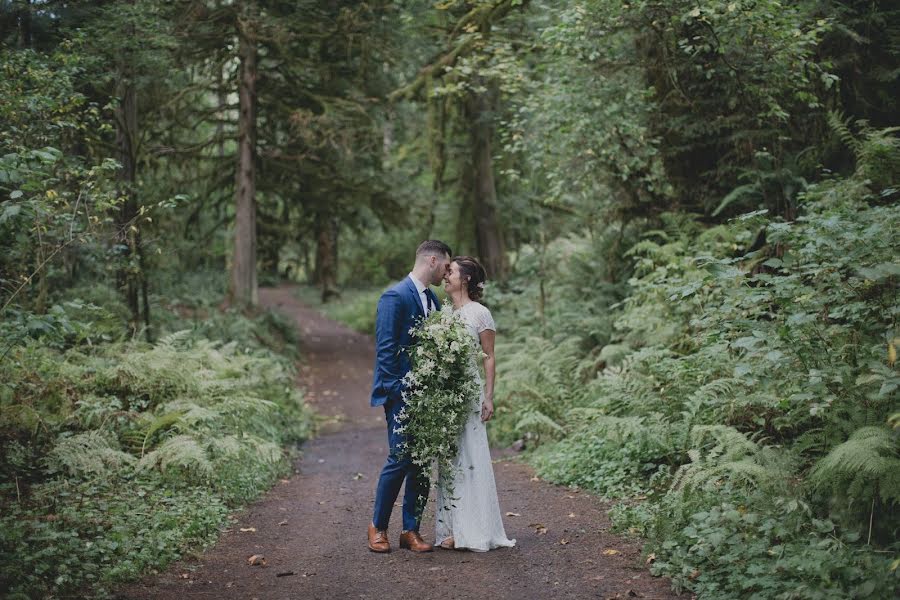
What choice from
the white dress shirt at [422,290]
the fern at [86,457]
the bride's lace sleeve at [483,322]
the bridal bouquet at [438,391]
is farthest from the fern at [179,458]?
the bride's lace sleeve at [483,322]

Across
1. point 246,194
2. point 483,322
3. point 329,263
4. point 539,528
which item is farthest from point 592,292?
point 329,263

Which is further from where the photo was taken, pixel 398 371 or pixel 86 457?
pixel 86 457

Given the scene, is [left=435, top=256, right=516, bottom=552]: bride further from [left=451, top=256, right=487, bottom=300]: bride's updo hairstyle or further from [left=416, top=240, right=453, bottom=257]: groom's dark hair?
[left=416, top=240, right=453, bottom=257]: groom's dark hair

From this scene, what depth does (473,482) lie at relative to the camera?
584 cm

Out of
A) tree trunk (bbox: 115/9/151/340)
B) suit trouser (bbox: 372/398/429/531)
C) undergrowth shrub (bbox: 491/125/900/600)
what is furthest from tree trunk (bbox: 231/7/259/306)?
suit trouser (bbox: 372/398/429/531)

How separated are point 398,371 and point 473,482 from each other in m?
1.10

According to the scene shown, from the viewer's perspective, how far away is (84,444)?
7.41 m

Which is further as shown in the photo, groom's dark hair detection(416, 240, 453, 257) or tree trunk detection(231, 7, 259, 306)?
tree trunk detection(231, 7, 259, 306)

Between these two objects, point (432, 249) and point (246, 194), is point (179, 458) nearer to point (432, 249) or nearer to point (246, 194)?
point (432, 249)

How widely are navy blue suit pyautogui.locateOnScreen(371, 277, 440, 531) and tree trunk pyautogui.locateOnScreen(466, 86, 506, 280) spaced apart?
14.2m

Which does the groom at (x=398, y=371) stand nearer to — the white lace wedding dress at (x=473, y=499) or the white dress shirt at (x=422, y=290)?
the white dress shirt at (x=422, y=290)

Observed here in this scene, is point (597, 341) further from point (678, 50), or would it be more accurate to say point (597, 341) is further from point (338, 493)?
point (338, 493)

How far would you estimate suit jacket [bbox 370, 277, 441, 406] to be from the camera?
5.76 meters

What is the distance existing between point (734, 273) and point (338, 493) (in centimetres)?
544
